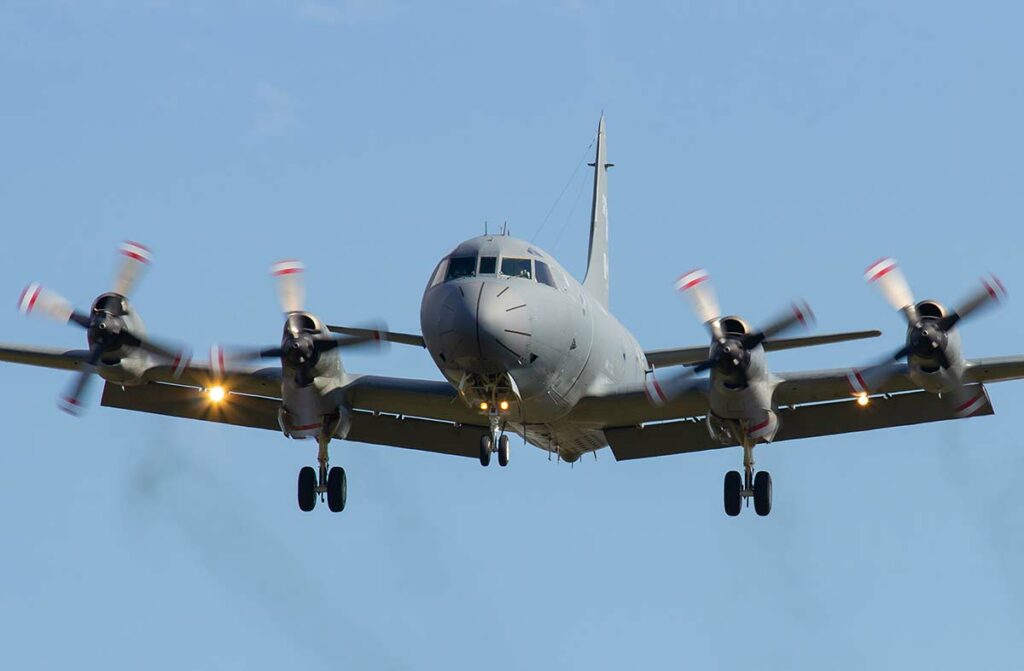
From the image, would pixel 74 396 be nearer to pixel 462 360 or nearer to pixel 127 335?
pixel 127 335

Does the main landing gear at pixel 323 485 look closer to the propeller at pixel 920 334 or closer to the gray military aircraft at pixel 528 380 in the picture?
the gray military aircraft at pixel 528 380

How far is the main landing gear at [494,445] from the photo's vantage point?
1198 inches

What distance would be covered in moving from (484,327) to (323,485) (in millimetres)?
6002

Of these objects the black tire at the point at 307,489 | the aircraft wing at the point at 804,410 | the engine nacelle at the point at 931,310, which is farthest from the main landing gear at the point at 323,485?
the engine nacelle at the point at 931,310

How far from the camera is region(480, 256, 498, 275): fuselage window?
99.7 ft

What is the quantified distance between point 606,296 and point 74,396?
42.4ft

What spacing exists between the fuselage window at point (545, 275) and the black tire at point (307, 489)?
5.91 m

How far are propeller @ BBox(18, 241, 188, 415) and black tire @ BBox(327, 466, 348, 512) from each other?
3.29m

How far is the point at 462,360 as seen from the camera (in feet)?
96.8

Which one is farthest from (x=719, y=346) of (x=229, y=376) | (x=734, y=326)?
(x=229, y=376)

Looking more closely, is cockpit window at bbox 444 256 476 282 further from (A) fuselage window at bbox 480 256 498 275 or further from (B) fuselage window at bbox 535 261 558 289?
(B) fuselage window at bbox 535 261 558 289

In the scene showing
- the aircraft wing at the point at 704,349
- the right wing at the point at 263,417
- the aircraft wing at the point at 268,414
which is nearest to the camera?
the aircraft wing at the point at 704,349

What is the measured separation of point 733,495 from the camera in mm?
33469

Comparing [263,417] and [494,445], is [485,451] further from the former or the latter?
[263,417]
